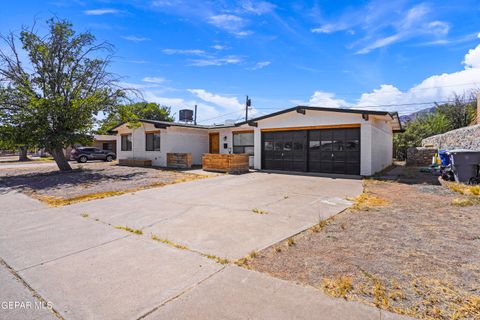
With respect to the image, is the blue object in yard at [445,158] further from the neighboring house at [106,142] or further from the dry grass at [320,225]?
the neighboring house at [106,142]

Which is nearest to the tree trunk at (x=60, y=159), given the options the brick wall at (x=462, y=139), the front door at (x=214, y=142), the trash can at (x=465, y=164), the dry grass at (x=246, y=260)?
the front door at (x=214, y=142)

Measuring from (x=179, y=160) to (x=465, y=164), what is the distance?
Result: 47.2 ft

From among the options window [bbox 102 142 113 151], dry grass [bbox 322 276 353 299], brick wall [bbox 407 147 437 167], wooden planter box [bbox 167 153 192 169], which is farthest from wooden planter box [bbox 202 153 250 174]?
window [bbox 102 142 113 151]

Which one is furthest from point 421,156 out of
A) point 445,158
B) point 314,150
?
point 314,150

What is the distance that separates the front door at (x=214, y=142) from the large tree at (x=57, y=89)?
23.0 ft

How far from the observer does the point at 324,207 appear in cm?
610

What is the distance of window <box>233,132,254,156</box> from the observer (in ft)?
54.8

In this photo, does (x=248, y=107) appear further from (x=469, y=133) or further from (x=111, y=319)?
(x=111, y=319)

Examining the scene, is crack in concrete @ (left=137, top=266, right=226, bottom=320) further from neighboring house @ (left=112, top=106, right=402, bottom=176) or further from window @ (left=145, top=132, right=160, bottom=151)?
window @ (left=145, top=132, right=160, bottom=151)

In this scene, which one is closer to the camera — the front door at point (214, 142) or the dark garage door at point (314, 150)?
the dark garage door at point (314, 150)

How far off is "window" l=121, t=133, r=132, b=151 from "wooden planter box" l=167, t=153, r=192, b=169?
17.8 feet

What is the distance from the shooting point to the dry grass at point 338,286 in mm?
2504

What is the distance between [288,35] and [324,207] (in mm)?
10358

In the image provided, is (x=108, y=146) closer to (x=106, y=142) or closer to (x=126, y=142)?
(x=106, y=142)
